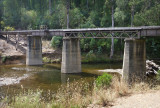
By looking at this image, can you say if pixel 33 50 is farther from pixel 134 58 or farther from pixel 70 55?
pixel 134 58

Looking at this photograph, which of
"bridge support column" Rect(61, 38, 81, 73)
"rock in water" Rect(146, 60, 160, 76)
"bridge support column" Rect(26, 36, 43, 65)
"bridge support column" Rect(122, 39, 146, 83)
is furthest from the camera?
"bridge support column" Rect(26, 36, 43, 65)

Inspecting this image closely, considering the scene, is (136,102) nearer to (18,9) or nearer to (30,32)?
(30,32)

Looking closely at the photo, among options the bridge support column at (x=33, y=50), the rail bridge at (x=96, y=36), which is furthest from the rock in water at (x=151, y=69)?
the bridge support column at (x=33, y=50)

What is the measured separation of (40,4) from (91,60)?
157ft

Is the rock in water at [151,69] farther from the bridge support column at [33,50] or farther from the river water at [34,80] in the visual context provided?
the bridge support column at [33,50]

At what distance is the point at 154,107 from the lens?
9391mm

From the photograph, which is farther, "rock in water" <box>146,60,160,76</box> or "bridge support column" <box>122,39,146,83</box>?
"rock in water" <box>146,60,160,76</box>

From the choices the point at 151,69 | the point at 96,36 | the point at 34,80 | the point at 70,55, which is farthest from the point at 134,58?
the point at 34,80

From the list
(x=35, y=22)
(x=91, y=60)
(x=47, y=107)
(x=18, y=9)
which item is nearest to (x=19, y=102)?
(x=47, y=107)

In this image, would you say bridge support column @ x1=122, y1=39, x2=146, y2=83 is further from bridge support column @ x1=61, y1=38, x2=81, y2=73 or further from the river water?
bridge support column @ x1=61, y1=38, x2=81, y2=73

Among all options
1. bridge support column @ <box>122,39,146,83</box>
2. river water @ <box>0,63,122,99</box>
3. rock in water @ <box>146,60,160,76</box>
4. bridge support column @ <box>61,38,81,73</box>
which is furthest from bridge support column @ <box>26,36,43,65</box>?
bridge support column @ <box>122,39,146,83</box>

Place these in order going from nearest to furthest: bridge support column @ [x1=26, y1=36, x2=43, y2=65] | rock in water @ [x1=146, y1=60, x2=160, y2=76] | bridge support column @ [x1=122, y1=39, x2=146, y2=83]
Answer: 1. bridge support column @ [x1=122, y1=39, x2=146, y2=83]
2. rock in water @ [x1=146, y1=60, x2=160, y2=76]
3. bridge support column @ [x1=26, y1=36, x2=43, y2=65]

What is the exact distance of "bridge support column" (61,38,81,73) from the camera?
1160 inches

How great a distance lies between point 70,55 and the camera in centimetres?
2955
